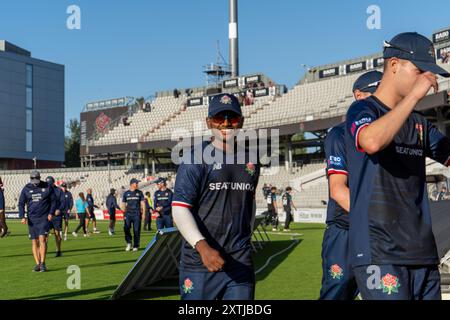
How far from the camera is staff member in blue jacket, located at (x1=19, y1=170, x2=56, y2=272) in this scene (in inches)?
524

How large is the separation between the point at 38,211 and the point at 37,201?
0.22 m

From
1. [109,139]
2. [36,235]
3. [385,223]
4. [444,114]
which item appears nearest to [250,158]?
[385,223]

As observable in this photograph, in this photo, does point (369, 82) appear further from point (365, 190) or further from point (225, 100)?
→ point (365, 190)

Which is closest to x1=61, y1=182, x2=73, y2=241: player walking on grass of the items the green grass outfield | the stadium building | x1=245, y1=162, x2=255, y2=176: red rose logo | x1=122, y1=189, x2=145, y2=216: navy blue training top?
the green grass outfield

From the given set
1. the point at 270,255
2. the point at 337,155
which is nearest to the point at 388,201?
the point at 337,155

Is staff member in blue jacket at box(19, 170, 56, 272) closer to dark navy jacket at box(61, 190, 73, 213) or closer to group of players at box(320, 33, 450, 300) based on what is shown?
dark navy jacket at box(61, 190, 73, 213)

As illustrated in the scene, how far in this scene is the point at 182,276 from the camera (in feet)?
14.8

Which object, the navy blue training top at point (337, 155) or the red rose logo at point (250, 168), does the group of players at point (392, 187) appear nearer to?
the navy blue training top at point (337, 155)

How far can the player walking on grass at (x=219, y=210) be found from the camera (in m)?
4.42

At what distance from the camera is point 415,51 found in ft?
11.0

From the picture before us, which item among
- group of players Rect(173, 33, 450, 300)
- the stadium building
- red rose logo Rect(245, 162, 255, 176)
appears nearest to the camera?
group of players Rect(173, 33, 450, 300)

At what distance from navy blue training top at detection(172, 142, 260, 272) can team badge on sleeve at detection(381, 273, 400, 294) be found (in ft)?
4.44
